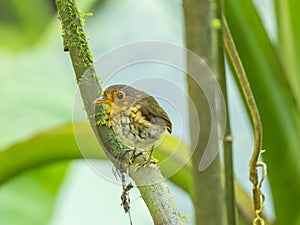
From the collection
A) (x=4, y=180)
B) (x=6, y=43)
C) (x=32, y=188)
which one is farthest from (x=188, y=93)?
(x=6, y=43)

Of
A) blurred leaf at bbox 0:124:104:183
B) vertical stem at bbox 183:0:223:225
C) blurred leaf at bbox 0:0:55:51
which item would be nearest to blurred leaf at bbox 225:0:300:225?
blurred leaf at bbox 0:124:104:183

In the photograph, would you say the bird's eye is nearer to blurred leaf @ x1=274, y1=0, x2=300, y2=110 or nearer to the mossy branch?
the mossy branch

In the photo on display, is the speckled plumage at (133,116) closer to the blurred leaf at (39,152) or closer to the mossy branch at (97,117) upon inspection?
the mossy branch at (97,117)

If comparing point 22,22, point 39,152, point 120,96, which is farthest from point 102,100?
point 22,22

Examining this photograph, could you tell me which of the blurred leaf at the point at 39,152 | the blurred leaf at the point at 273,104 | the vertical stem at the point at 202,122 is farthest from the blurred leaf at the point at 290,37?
the vertical stem at the point at 202,122

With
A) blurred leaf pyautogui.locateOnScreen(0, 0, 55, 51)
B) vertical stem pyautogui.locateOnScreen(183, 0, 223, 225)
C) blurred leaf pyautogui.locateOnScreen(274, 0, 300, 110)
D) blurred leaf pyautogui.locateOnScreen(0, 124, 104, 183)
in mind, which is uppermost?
blurred leaf pyautogui.locateOnScreen(0, 0, 55, 51)
